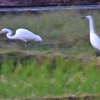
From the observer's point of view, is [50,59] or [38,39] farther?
[38,39]

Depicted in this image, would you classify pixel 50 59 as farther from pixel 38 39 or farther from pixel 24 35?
pixel 24 35

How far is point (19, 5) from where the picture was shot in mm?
13336

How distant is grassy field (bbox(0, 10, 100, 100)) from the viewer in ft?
23.1

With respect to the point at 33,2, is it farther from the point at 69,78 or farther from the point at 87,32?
the point at 69,78

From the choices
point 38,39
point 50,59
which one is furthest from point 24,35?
point 50,59

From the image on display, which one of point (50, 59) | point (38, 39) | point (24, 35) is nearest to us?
point (50, 59)

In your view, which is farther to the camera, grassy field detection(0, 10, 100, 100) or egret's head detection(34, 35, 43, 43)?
egret's head detection(34, 35, 43, 43)

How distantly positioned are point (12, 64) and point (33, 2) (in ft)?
19.9

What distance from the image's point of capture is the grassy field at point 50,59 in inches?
277

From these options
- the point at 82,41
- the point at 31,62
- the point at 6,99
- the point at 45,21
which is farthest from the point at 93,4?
the point at 6,99

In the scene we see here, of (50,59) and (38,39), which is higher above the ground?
(50,59)

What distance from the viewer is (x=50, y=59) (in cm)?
883

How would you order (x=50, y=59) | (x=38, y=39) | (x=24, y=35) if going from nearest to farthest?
(x=50, y=59) < (x=38, y=39) < (x=24, y=35)

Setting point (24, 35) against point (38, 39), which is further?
point (24, 35)
